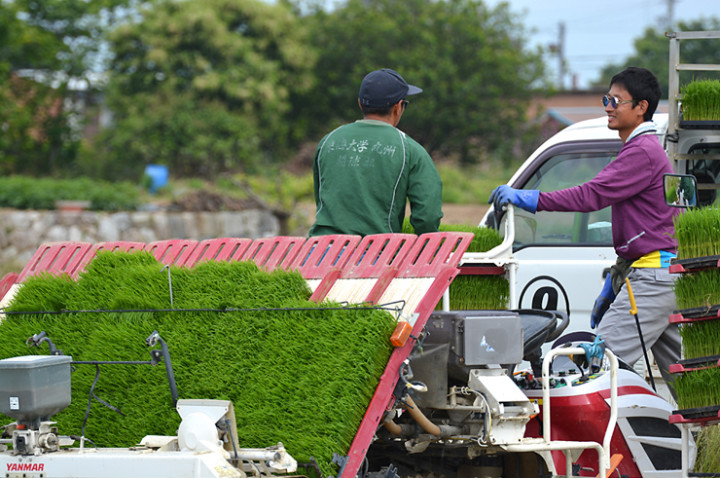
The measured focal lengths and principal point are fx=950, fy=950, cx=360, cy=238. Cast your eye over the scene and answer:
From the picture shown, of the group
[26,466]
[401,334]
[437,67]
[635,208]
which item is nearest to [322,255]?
[401,334]

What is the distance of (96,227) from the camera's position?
18141 mm

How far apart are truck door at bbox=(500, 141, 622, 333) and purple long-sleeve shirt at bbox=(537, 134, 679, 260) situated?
138 cm

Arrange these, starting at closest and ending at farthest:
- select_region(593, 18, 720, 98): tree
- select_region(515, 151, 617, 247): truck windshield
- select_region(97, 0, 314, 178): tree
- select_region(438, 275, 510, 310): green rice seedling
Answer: select_region(438, 275, 510, 310): green rice seedling
select_region(515, 151, 617, 247): truck windshield
select_region(97, 0, 314, 178): tree
select_region(593, 18, 720, 98): tree

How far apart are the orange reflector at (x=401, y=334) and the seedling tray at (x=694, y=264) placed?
135 cm

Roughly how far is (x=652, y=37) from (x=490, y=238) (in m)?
39.3

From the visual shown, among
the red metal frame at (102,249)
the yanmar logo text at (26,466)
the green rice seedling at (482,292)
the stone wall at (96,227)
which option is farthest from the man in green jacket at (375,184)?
the stone wall at (96,227)

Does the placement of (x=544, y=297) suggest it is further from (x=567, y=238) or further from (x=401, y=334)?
(x=401, y=334)

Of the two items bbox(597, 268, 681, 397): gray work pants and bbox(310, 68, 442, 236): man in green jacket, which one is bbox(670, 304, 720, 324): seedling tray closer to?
bbox(597, 268, 681, 397): gray work pants

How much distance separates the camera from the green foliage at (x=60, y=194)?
717 inches

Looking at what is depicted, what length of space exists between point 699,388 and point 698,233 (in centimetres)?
66

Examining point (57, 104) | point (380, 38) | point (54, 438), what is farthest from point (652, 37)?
point (54, 438)

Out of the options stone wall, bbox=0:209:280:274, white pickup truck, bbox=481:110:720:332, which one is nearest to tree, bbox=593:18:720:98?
stone wall, bbox=0:209:280:274

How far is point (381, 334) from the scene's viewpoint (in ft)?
11.5

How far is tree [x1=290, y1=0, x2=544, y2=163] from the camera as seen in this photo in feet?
92.2
